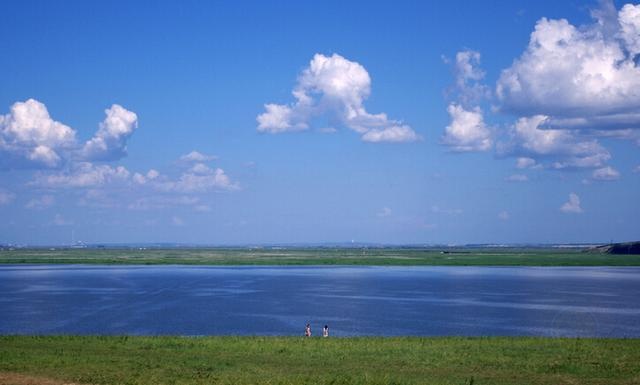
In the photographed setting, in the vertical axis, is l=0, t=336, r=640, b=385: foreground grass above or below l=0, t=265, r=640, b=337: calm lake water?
above

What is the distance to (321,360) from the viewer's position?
36.5 meters

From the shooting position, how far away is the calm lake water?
5700 centimetres

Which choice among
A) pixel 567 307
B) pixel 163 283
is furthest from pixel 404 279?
pixel 567 307

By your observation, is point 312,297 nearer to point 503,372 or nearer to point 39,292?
point 39,292

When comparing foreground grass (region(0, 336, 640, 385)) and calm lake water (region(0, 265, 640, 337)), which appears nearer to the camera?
foreground grass (region(0, 336, 640, 385))

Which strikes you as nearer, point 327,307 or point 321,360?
point 321,360

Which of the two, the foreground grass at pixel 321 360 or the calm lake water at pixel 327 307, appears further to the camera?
the calm lake water at pixel 327 307

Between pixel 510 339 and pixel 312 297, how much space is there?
4602 cm

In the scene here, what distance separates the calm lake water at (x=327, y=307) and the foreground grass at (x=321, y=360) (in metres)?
12.7

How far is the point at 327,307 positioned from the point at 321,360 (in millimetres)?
38429

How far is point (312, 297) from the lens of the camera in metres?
87.3

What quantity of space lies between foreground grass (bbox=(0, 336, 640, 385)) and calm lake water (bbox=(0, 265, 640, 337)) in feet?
41.6

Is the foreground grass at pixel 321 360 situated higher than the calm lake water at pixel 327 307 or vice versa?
the foreground grass at pixel 321 360

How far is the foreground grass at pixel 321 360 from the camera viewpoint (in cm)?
3138
